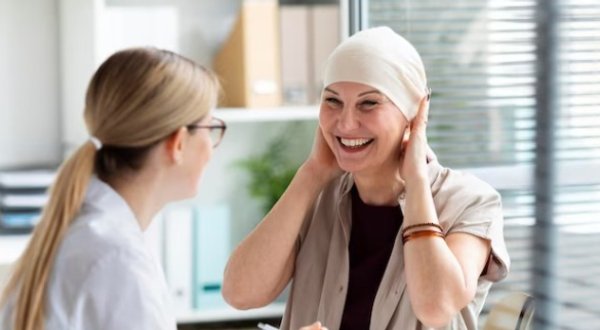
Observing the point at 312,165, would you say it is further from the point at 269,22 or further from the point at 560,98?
the point at 269,22

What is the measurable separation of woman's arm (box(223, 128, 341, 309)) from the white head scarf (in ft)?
0.61

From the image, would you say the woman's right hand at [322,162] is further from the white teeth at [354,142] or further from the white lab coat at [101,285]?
the white lab coat at [101,285]

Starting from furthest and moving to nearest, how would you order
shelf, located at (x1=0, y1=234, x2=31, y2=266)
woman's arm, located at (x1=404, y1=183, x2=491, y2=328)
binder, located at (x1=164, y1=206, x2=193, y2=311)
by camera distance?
binder, located at (x1=164, y1=206, x2=193, y2=311) < shelf, located at (x1=0, y1=234, x2=31, y2=266) < woman's arm, located at (x1=404, y1=183, x2=491, y2=328)

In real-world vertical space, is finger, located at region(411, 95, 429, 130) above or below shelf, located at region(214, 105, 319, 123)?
above

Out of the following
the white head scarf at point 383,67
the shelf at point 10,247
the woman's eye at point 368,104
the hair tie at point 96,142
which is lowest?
the shelf at point 10,247

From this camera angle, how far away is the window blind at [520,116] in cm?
199

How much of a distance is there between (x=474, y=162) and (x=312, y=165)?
3.44 feet

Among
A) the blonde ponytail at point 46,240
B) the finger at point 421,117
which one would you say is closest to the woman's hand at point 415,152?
the finger at point 421,117

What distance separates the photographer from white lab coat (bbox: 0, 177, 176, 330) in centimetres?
145

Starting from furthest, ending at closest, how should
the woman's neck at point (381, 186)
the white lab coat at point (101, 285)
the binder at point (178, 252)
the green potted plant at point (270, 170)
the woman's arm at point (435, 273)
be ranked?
the green potted plant at point (270, 170), the binder at point (178, 252), the woman's neck at point (381, 186), the woman's arm at point (435, 273), the white lab coat at point (101, 285)

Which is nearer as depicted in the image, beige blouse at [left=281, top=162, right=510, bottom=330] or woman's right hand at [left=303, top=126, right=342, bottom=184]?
beige blouse at [left=281, top=162, right=510, bottom=330]

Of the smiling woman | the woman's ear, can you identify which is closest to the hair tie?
the woman's ear

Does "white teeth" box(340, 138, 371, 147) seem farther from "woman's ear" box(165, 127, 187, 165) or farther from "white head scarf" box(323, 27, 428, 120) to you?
"woman's ear" box(165, 127, 187, 165)

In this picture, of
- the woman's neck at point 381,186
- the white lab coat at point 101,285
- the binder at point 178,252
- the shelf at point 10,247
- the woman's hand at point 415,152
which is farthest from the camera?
the binder at point 178,252
